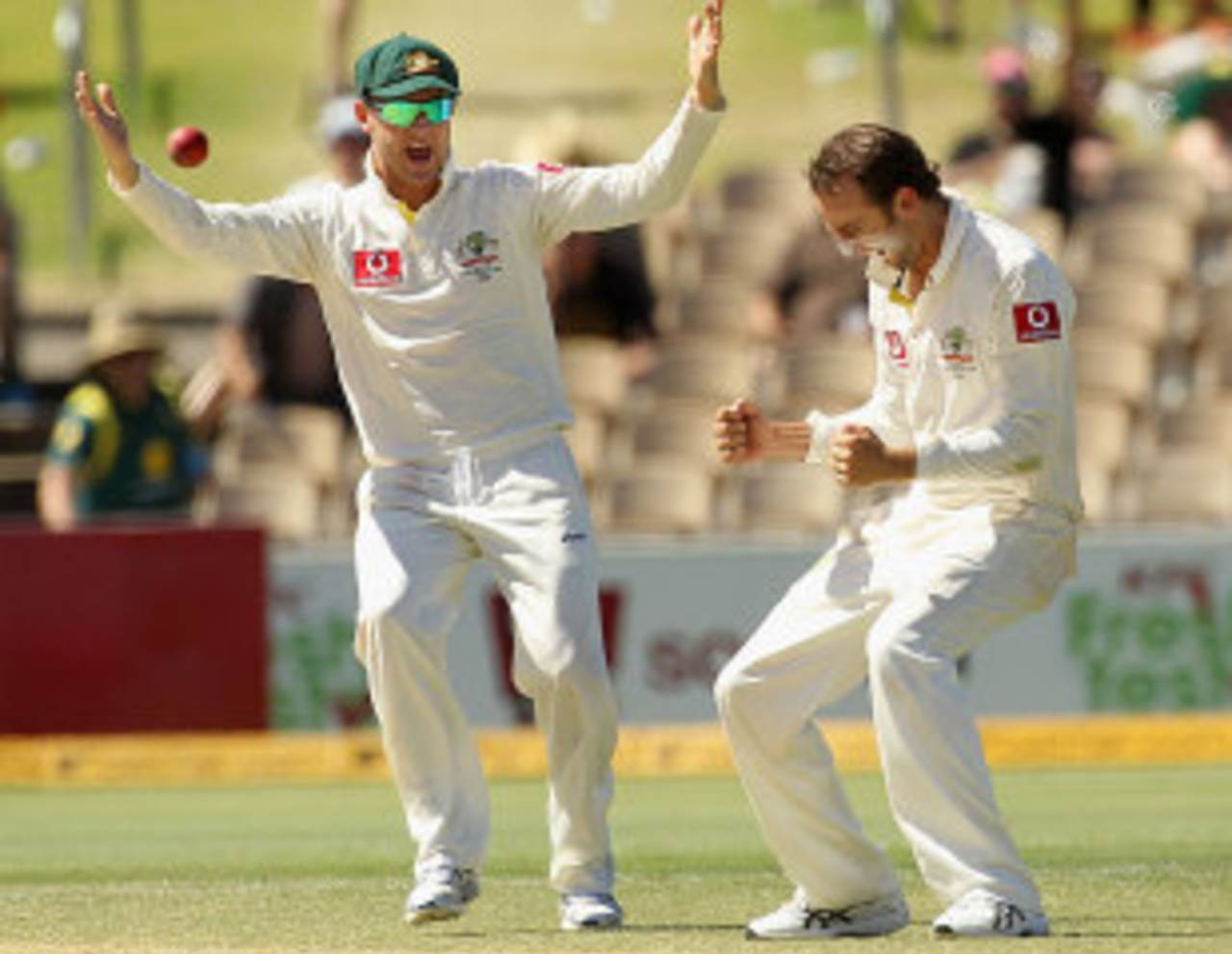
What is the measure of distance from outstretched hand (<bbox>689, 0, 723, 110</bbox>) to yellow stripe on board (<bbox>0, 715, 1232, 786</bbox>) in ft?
19.3

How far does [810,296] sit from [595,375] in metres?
0.97

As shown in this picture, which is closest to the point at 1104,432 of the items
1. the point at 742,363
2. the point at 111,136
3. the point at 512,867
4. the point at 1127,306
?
the point at 1127,306

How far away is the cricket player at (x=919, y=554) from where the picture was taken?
23.7 feet

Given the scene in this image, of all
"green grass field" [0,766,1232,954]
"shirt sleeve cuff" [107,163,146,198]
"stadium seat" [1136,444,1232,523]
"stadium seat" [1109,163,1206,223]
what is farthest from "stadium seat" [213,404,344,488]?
"shirt sleeve cuff" [107,163,146,198]

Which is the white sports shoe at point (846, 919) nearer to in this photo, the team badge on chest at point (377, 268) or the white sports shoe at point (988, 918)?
the white sports shoe at point (988, 918)

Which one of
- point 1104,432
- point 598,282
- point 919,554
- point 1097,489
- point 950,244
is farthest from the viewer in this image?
point 598,282

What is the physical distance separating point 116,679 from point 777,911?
644 cm

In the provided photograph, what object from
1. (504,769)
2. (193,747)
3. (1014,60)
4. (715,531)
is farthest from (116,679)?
(1014,60)

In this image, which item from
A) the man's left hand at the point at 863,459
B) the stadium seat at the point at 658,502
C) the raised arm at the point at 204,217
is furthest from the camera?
the stadium seat at the point at 658,502

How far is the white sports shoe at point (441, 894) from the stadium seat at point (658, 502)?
22.3 feet

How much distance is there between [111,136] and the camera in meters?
7.89

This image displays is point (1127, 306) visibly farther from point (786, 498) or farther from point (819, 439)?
point (819, 439)

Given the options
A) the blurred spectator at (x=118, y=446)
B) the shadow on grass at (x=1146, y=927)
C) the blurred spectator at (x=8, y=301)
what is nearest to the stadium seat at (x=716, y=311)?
the blurred spectator at (x=118, y=446)

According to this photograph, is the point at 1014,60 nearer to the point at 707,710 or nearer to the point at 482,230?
the point at 707,710
